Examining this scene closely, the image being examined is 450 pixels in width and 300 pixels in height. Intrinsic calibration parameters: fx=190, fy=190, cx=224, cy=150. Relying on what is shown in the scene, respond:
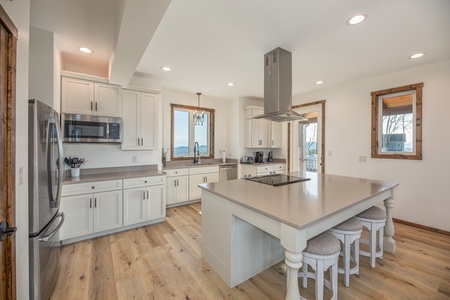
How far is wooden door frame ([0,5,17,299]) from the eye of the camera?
1.06 meters

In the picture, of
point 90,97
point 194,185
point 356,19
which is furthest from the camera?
point 194,185

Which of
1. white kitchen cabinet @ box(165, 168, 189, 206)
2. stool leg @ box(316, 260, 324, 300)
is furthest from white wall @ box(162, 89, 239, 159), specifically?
stool leg @ box(316, 260, 324, 300)

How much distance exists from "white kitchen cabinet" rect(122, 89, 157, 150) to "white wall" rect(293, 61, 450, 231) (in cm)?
375

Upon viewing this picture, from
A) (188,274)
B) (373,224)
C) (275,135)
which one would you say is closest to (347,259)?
(373,224)

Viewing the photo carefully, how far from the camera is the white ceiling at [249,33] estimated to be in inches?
67.7

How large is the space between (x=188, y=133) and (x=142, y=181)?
1975 millimetres

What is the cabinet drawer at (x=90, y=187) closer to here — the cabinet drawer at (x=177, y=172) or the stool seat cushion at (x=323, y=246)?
the cabinet drawer at (x=177, y=172)

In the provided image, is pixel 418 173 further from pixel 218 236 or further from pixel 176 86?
pixel 176 86

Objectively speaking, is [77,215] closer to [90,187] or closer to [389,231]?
[90,187]

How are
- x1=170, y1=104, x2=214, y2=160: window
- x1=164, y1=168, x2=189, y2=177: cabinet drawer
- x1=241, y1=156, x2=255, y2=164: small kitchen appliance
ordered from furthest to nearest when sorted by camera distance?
x1=241, y1=156, x2=255, y2=164: small kitchen appliance → x1=170, y1=104, x2=214, y2=160: window → x1=164, y1=168, x2=189, y2=177: cabinet drawer

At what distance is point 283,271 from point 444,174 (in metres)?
2.97

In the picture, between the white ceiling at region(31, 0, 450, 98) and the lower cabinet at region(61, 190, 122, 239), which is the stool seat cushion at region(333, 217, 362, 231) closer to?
the white ceiling at region(31, 0, 450, 98)

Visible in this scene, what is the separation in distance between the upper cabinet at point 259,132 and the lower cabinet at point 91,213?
3.26 m

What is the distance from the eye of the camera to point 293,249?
47.4 inches
